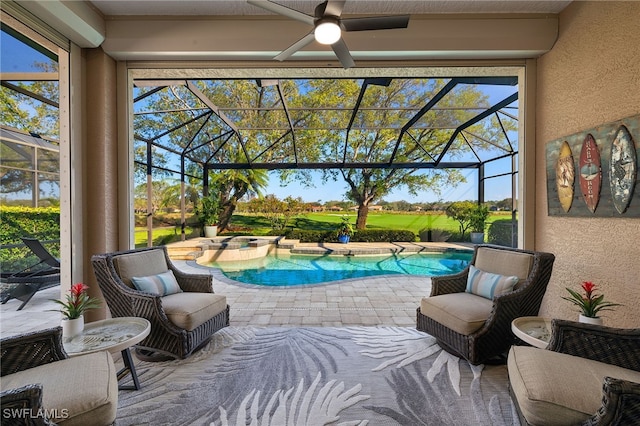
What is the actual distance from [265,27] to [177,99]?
4051mm

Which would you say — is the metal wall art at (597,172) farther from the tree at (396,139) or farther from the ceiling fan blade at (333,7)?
the tree at (396,139)

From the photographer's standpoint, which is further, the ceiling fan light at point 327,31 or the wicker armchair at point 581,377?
the ceiling fan light at point 327,31

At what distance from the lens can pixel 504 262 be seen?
305 cm

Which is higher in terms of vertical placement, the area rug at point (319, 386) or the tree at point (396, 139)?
the tree at point (396, 139)

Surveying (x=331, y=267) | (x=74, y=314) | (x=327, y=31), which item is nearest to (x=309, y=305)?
(x=74, y=314)

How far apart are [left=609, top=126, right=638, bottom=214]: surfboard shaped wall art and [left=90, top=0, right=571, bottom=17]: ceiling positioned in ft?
5.81

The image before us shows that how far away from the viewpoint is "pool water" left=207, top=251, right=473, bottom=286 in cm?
705

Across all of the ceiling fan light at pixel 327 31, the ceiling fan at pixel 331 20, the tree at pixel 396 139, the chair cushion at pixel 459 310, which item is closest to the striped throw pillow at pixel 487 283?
the chair cushion at pixel 459 310

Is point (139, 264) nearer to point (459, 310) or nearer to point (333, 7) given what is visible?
point (333, 7)

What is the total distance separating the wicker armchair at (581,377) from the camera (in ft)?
4.17

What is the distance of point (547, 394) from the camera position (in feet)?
5.06

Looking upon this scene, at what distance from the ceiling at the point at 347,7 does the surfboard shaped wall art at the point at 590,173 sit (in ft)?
5.46

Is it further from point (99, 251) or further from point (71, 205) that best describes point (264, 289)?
point (71, 205)

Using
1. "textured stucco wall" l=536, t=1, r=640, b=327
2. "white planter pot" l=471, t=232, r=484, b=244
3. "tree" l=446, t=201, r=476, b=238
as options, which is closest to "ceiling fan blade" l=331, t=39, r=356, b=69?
"textured stucco wall" l=536, t=1, r=640, b=327
